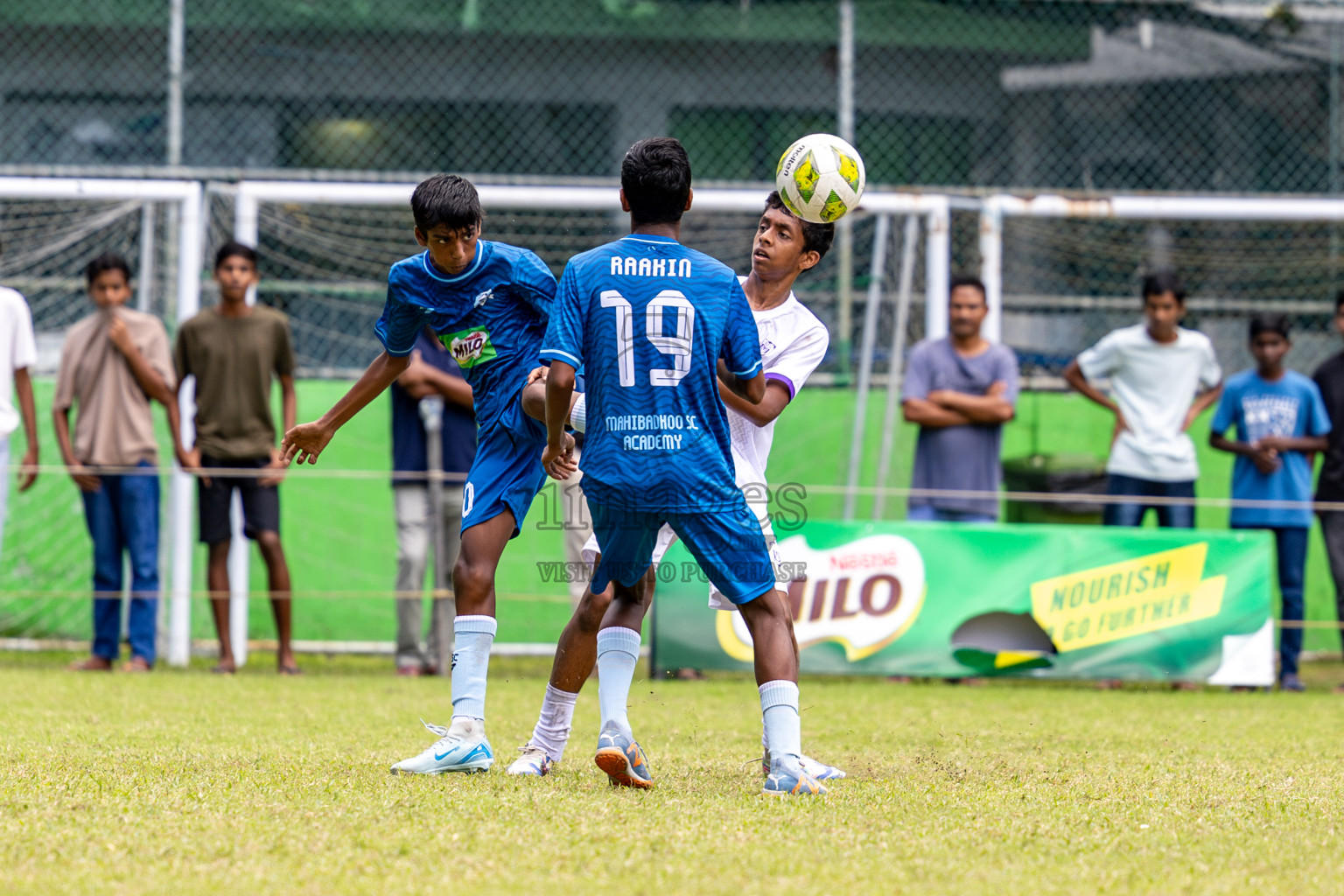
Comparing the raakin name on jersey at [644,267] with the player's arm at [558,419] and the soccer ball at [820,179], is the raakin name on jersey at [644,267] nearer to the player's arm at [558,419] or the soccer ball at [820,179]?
the player's arm at [558,419]

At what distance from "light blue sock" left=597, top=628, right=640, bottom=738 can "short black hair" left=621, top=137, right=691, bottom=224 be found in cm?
119

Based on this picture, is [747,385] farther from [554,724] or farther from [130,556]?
[130,556]

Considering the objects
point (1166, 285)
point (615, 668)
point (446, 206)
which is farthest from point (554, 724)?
point (1166, 285)

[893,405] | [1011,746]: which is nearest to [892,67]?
[893,405]

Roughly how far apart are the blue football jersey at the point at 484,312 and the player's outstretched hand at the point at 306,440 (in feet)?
1.06

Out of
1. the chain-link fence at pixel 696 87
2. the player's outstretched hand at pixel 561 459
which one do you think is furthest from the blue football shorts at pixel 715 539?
the chain-link fence at pixel 696 87

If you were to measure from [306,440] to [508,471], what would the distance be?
0.61m

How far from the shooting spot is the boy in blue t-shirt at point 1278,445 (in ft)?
26.8

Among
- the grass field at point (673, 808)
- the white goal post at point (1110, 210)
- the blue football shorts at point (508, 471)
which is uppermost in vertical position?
the white goal post at point (1110, 210)

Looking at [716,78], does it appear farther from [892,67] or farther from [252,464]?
A: [252,464]

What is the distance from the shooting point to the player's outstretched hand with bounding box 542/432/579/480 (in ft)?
12.7

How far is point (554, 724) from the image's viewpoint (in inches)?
165

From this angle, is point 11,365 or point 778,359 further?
point 11,365

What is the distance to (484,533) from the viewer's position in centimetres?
426
